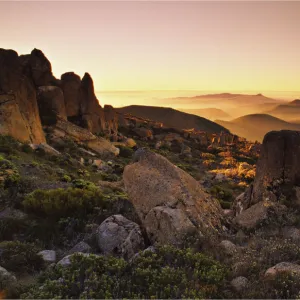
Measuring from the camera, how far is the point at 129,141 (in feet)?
187

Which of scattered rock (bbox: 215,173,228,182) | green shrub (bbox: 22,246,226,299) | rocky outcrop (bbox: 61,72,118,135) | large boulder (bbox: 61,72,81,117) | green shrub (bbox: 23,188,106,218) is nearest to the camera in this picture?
green shrub (bbox: 22,246,226,299)

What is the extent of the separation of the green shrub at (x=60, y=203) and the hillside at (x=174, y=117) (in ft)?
Answer: 402

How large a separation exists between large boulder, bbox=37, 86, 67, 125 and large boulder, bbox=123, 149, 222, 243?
34.3 metres

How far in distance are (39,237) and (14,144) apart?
2014 centimetres

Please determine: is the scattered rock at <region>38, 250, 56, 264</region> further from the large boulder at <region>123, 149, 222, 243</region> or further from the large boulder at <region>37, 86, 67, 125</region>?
the large boulder at <region>37, 86, 67, 125</region>

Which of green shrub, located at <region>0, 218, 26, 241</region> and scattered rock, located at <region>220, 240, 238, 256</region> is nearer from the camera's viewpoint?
scattered rock, located at <region>220, 240, 238, 256</region>

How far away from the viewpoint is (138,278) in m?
5.98

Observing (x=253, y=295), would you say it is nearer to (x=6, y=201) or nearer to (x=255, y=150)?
(x=6, y=201)

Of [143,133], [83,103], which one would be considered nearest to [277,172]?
[83,103]

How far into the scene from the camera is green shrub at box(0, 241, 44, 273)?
24.2ft

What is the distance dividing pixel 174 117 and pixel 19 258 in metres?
135

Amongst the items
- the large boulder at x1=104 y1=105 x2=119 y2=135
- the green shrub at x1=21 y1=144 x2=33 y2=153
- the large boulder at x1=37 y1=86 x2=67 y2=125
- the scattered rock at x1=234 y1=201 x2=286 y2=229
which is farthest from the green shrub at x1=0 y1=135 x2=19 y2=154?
the large boulder at x1=104 y1=105 x2=119 y2=135

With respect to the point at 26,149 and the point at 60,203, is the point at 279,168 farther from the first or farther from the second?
the point at 26,149

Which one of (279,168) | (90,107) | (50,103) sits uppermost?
(50,103)
